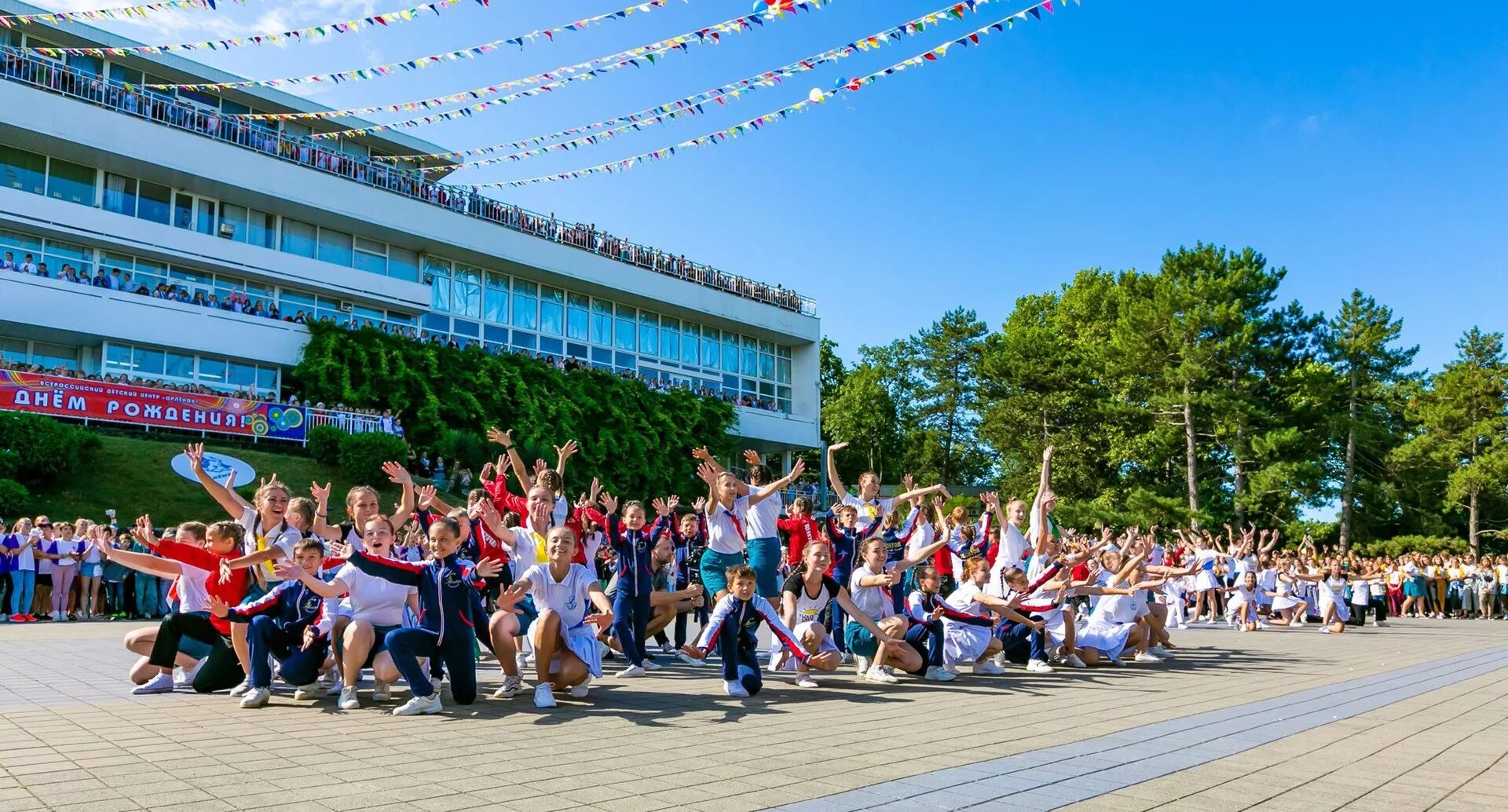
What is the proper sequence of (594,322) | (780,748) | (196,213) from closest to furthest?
1. (780,748)
2. (196,213)
3. (594,322)

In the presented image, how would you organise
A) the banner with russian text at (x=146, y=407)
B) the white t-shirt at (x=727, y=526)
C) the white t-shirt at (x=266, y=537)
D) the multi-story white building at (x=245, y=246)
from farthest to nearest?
the multi-story white building at (x=245, y=246) < the banner with russian text at (x=146, y=407) < the white t-shirt at (x=727, y=526) < the white t-shirt at (x=266, y=537)

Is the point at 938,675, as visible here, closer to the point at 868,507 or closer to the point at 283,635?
the point at 868,507

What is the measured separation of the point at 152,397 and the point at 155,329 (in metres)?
6.66

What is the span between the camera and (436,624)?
25.4ft

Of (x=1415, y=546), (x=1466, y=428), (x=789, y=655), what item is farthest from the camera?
(x=1466, y=428)

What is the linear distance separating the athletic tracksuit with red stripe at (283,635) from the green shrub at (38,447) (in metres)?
16.7

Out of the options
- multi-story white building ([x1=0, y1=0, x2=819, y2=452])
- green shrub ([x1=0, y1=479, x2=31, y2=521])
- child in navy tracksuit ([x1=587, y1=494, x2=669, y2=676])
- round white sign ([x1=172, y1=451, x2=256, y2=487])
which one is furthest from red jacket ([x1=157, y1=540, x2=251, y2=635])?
multi-story white building ([x1=0, y1=0, x2=819, y2=452])

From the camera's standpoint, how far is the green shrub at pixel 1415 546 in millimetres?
43463

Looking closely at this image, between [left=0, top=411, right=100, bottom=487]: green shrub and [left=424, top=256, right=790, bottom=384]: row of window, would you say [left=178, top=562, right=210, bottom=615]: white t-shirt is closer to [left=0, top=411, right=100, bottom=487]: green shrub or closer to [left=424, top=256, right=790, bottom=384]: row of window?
[left=0, top=411, right=100, bottom=487]: green shrub

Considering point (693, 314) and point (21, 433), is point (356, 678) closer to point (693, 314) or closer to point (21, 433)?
point (21, 433)

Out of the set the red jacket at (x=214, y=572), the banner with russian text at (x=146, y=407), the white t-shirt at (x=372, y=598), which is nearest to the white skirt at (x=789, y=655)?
the white t-shirt at (x=372, y=598)

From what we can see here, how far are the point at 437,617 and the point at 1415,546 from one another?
4706 centimetres

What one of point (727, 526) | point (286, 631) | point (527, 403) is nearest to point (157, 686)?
point (286, 631)

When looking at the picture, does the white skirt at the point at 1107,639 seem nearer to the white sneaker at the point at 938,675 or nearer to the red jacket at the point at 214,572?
the white sneaker at the point at 938,675
